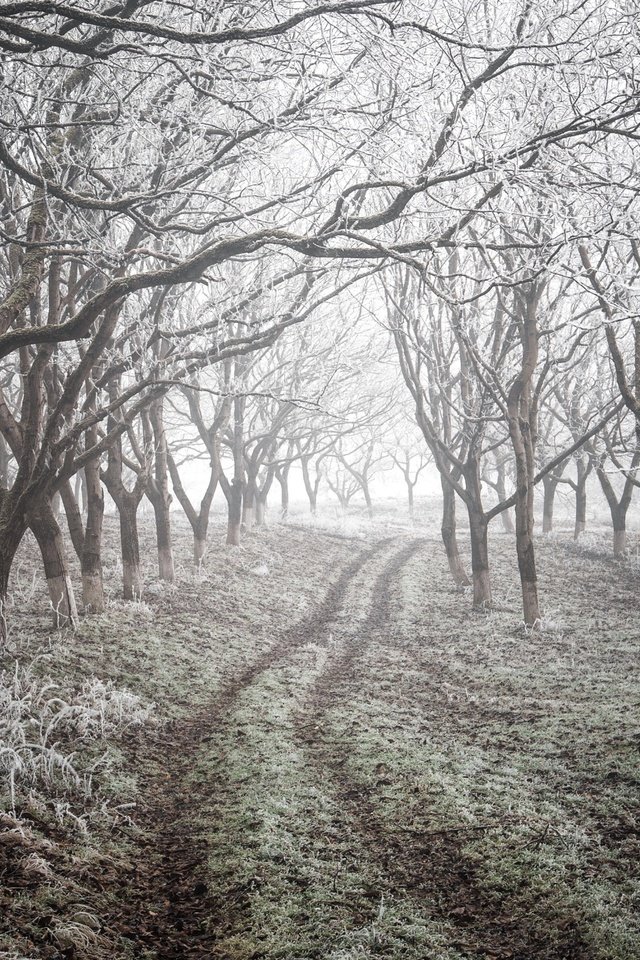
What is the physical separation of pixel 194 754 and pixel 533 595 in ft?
29.4

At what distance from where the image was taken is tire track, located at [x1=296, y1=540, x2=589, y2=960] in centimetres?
382

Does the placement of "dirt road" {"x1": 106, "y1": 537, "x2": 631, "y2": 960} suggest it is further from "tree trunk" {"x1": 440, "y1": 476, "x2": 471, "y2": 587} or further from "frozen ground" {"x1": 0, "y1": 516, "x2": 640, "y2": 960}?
"tree trunk" {"x1": 440, "y1": 476, "x2": 471, "y2": 587}

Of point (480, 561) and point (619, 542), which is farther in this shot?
point (619, 542)

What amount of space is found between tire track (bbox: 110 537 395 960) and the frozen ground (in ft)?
0.07

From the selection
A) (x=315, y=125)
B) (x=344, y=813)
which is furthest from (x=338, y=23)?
(x=344, y=813)

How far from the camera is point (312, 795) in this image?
5969 mm

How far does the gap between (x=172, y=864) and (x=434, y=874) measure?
215 centimetres

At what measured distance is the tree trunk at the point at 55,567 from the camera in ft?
30.9

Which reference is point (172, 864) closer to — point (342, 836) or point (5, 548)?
point (342, 836)

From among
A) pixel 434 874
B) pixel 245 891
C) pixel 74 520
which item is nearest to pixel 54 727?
pixel 245 891

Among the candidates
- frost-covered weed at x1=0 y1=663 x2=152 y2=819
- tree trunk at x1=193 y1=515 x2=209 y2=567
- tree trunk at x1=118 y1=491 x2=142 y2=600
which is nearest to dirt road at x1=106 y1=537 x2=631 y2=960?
frost-covered weed at x1=0 y1=663 x2=152 y2=819

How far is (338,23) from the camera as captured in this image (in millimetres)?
5844

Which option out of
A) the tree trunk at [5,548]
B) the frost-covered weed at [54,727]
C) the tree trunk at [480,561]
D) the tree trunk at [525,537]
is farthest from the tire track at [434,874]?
the tree trunk at [480,561]

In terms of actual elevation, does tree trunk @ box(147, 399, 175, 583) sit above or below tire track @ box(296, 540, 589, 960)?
above
